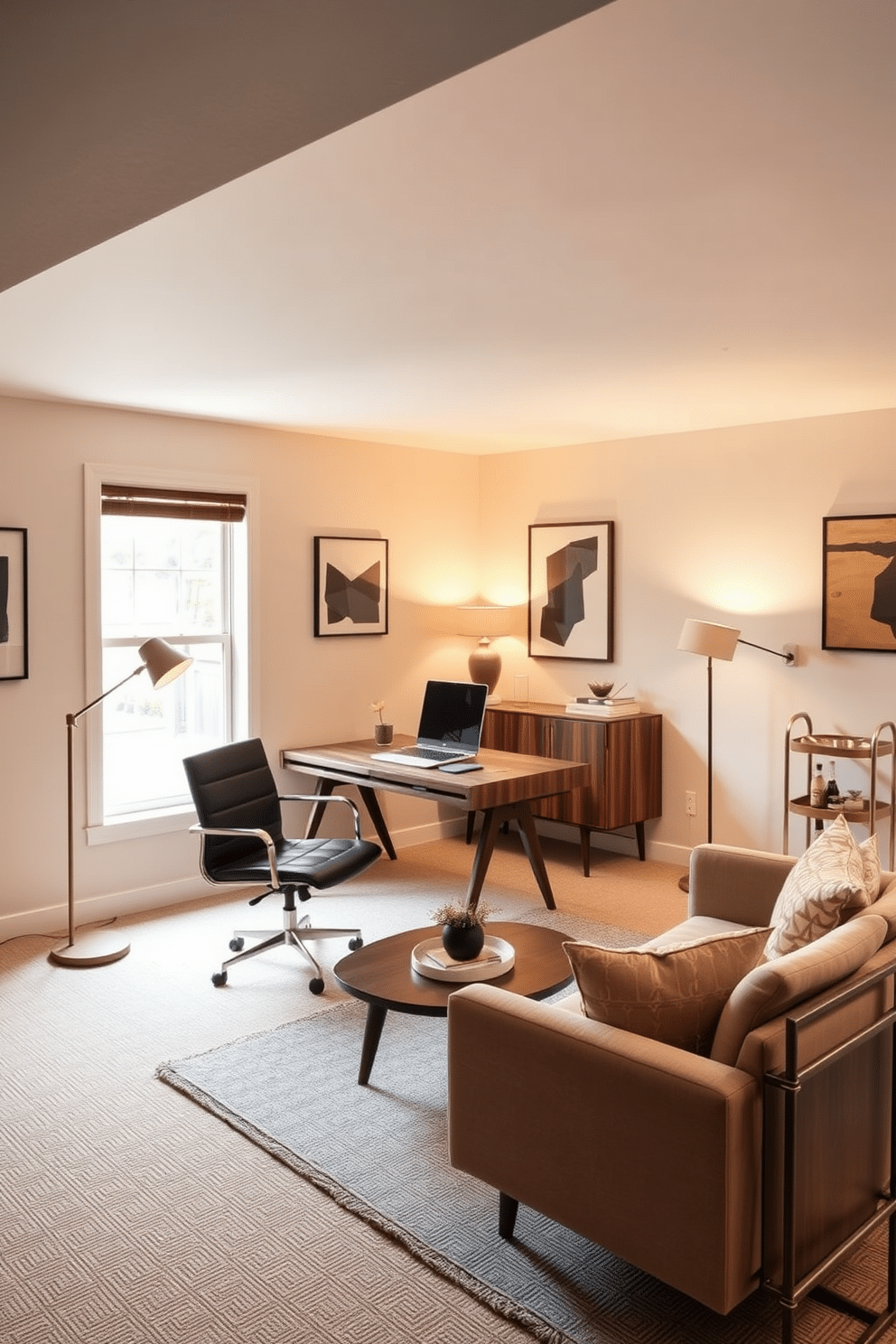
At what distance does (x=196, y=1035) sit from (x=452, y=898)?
1.78 metres

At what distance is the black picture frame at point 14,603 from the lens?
14.9 ft

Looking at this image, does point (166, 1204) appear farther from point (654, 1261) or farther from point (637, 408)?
point (637, 408)

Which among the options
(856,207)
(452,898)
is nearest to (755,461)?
(452,898)

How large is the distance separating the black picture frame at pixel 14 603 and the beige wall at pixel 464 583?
0.05 metres

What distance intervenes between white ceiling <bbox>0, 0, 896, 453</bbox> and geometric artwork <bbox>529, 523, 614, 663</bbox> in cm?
130

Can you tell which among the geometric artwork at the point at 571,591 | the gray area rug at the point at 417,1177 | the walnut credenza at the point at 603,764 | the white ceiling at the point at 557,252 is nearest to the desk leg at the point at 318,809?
the walnut credenza at the point at 603,764

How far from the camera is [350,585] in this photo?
19.5 ft

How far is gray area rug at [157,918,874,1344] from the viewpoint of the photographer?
2.20m

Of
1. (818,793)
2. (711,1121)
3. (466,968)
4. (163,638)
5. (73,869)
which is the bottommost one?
(73,869)

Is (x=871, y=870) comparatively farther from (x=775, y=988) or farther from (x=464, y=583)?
(x=464, y=583)

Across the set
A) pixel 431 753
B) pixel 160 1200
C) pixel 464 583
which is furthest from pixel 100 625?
pixel 160 1200

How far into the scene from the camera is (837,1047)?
2.12 metres

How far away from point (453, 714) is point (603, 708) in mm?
908

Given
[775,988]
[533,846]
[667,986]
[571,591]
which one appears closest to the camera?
[775,988]
